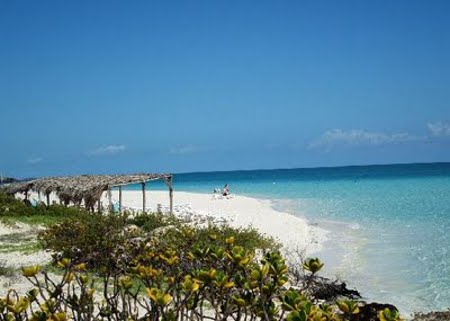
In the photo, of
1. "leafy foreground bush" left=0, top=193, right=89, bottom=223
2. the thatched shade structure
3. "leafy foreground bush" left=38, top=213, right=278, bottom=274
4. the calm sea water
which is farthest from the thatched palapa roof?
the calm sea water

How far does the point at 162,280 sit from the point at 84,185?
1284 centimetres

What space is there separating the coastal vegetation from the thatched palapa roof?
653mm

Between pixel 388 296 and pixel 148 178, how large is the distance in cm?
1302

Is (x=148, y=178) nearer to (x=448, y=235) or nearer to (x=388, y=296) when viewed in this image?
(x=448, y=235)

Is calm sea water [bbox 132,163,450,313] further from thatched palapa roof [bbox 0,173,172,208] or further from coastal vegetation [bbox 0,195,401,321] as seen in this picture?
thatched palapa roof [bbox 0,173,172,208]

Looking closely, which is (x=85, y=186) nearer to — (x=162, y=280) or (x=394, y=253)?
(x=394, y=253)

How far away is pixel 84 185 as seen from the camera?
1991 centimetres

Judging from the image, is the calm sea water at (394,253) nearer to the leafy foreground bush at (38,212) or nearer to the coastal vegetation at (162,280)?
the coastal vegetation at (162,280)

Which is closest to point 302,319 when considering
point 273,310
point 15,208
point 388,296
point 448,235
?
point 273,310

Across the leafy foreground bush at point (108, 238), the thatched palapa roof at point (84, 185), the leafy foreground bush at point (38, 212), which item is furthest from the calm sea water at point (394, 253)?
the leafy foreground bush at point (38, 212)

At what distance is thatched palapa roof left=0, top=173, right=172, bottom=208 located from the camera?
63.9 feet

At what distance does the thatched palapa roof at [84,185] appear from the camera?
1947 cm

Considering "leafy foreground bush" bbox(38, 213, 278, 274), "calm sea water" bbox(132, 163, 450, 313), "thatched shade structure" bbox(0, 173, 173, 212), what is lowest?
"calm sea water" bbox(132, 163, 450, 313)

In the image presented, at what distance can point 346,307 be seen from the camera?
2.54 meters
